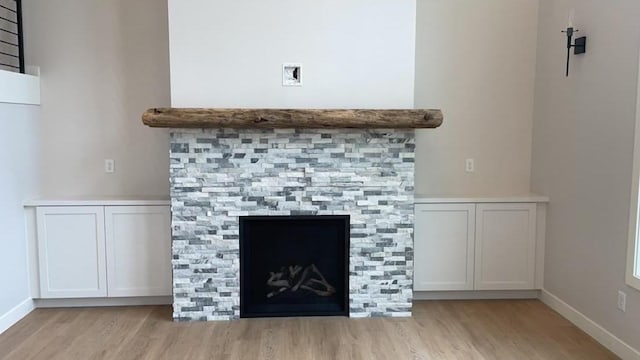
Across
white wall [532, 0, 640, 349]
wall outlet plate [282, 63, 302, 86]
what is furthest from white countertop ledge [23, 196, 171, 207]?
white wall [532, 0, 640, 349]

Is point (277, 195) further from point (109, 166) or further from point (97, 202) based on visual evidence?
point (109, 166)

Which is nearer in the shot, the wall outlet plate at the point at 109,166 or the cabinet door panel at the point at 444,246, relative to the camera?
the cabinet door panel at the point at 444,246

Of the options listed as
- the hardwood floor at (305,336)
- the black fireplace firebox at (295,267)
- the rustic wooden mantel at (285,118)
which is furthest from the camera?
the black fireplace firebox at (295,267)

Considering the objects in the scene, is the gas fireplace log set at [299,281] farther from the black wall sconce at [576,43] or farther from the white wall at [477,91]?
the black wall sconce at [576,43]

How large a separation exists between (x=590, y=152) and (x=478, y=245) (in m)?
1.11

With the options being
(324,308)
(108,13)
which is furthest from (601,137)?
(108,13)

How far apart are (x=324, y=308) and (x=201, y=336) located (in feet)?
3.04

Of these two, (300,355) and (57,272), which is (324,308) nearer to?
(300,355)

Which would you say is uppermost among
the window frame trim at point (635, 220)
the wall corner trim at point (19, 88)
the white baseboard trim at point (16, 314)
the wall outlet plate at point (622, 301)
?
the wall corner trim at point (19, 88)

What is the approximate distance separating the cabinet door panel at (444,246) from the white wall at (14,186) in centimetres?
301

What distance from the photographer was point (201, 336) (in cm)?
349

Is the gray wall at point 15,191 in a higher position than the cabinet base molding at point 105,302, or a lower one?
higher

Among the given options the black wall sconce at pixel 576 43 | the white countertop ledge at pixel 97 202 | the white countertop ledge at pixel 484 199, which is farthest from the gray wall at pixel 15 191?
the black wall sconce at pixel 576 43

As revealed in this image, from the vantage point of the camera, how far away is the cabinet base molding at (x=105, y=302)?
402cm
